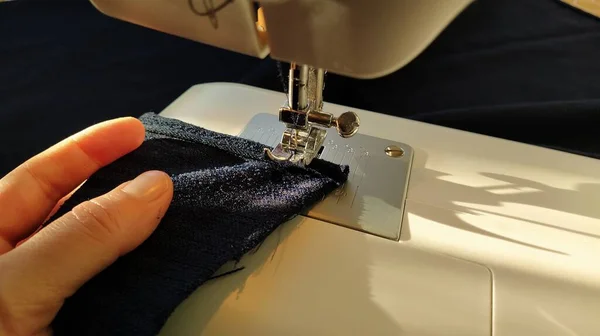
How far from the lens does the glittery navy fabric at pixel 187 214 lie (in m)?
0.40

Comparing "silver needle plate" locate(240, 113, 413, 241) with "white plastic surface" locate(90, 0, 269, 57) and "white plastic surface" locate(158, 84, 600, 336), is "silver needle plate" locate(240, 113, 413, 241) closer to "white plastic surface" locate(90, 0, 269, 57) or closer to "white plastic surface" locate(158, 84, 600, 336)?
"white plastic surface" locate(158, 84, 600, 336)

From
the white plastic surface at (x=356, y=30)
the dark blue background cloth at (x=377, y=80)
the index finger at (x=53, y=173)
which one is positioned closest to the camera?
the white plastic surface at (x=356, y=30)

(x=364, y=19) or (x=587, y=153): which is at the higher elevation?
(x=364, y=19)

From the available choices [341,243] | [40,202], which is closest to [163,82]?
[40,202]

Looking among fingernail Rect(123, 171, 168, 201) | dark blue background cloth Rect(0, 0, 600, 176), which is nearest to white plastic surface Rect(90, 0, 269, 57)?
fingernail Rect(123, 171, 168, 201)

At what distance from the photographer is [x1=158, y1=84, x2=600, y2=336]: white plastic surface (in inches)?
17.6

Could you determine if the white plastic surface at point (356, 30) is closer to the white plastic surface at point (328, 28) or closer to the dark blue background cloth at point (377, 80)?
the white plastic surface at point (328, 28)

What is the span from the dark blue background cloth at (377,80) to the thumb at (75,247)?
43 cm

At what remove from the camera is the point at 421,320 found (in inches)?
17.2

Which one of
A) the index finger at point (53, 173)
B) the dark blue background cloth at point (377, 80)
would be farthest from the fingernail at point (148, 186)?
the dark blue background cloth at point (377, 80)

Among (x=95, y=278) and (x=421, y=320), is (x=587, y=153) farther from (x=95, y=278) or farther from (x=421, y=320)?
(x=95, y=278)

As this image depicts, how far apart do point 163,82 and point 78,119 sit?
0.17m

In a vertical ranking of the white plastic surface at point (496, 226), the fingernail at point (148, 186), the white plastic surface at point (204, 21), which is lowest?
the white plastic surface at point (496, 226)

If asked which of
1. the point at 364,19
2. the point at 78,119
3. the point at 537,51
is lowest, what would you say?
the point at 78,119
